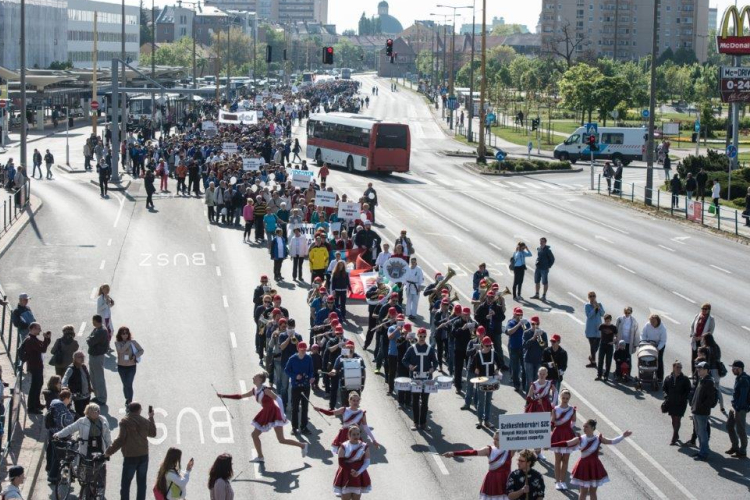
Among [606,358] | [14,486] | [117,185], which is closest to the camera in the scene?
[14,486]

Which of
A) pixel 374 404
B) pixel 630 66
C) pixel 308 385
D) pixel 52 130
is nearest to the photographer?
pixel 308 385

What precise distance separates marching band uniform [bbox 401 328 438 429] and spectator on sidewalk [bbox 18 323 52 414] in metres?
6.14

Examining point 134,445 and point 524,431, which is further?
point 134,445

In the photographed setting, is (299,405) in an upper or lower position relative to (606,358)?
lower

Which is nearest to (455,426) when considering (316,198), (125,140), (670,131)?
(316,198)

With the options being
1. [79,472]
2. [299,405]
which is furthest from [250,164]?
[79,472]

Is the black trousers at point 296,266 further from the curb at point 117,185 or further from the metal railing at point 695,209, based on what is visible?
the curb at point 117,185

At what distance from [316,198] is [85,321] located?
11.5 meters

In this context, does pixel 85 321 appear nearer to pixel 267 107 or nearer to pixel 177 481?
pixel 177 481

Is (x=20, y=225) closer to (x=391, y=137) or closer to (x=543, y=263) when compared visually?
(x=543, y=263)

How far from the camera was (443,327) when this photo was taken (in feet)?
78.7

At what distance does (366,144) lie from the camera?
63562 mm

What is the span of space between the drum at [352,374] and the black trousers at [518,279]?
1146 cm

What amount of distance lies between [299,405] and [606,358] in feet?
22.0
